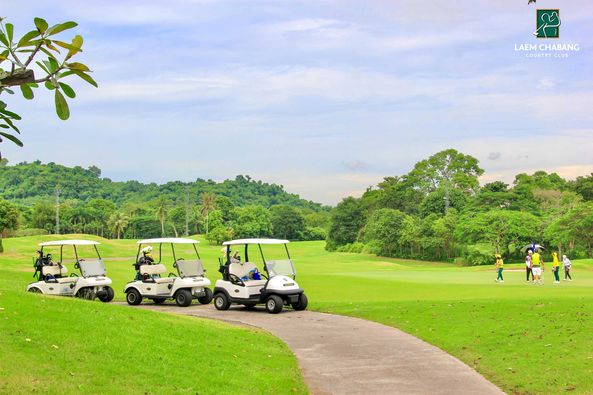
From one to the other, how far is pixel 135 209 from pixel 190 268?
10523 cm

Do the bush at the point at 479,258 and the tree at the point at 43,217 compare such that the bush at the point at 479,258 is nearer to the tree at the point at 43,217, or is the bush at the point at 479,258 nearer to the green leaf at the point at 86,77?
the tree at the point at 43,217

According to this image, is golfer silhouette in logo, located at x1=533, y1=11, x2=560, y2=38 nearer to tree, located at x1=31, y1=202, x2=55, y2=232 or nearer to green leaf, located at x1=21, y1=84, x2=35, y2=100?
green leaf, located at x1=21, y1=84, x2=35, y2=100

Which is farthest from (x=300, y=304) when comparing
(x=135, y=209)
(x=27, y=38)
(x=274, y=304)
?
(x=135, y=209)

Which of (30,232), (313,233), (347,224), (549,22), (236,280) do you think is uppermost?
(549,22)

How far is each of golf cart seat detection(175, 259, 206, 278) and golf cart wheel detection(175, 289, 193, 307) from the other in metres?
0.64

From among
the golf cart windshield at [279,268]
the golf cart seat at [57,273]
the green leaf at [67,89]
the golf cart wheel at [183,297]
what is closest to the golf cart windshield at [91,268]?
the golf cart seat at [57,273]

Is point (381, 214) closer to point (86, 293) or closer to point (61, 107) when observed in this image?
point (86, 293)

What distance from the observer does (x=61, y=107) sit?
3.28 m

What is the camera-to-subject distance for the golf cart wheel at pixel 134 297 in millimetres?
24172

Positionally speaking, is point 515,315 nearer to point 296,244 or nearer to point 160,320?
point 160,320

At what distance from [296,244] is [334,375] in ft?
354

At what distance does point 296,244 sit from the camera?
11956 cm

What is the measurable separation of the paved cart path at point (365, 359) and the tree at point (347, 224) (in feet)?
280

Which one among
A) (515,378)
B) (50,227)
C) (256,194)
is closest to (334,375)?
(515,378)
